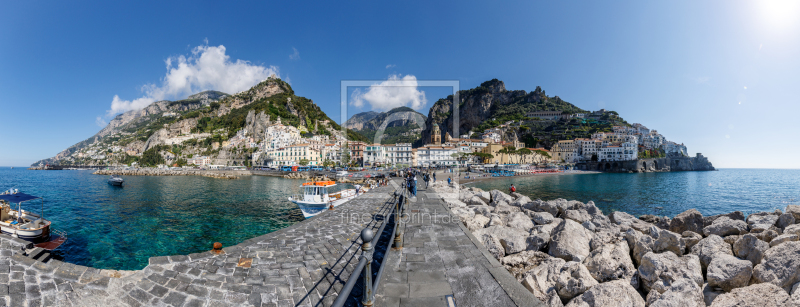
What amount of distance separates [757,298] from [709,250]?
6.85 ft

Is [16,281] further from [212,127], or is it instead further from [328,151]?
[212,127]

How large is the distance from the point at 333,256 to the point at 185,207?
869 inches

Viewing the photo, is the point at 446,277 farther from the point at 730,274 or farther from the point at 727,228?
the point at 727,228

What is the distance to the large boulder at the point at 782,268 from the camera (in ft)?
11.7

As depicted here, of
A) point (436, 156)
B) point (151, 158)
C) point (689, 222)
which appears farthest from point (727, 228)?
point (151, 158)

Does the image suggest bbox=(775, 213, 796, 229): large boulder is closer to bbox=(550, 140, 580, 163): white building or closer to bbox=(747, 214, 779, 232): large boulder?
bbox=(747, 214, 779, 232): large boulder

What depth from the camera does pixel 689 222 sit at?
7.79m

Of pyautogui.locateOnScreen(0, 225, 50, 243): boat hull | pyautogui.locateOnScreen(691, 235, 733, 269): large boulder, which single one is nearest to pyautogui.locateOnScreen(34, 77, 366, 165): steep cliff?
pyautogui.locateOnScreen(0, 225, 50, 243): boat hull

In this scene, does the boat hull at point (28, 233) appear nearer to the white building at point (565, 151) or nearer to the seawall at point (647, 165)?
the seawall at point (647, 165)

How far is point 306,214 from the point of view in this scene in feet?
51.6

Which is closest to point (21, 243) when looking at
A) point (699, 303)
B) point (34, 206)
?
point (699, 303)

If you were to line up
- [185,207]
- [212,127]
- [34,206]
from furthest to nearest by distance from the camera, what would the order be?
1. [212,127]
2. [34,206]
3. [185,207]

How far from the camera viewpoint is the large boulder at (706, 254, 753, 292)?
3777 mm

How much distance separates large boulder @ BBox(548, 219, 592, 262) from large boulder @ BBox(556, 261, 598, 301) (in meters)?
1.56
